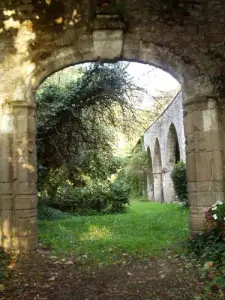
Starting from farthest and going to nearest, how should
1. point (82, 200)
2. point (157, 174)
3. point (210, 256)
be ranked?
1. point (157, 174)
2. point (82, 200)
3. point (210, 256)

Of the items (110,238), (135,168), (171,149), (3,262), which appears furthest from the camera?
(135,168)

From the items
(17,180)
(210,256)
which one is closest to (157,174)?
(17,180)

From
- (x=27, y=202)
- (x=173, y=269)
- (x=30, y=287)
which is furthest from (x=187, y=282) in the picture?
(x=27, y=202)

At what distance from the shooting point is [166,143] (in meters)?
17.5

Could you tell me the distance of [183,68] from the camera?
19.6 ft

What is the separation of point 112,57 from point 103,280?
3.54 m

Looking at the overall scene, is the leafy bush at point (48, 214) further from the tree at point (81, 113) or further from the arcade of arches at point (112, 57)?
the arcade of arches at point (112, 57)

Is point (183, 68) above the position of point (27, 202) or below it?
above

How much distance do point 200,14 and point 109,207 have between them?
7.97 metres

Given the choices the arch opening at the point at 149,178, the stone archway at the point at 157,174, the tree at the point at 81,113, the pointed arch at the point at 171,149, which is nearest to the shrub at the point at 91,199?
the tree at the point at 81,113

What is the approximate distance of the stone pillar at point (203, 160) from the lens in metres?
5.70

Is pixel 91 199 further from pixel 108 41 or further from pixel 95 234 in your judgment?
pixel 108 41

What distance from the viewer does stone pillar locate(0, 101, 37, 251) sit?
5.62 meters

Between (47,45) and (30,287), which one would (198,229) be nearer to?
(30,287)
